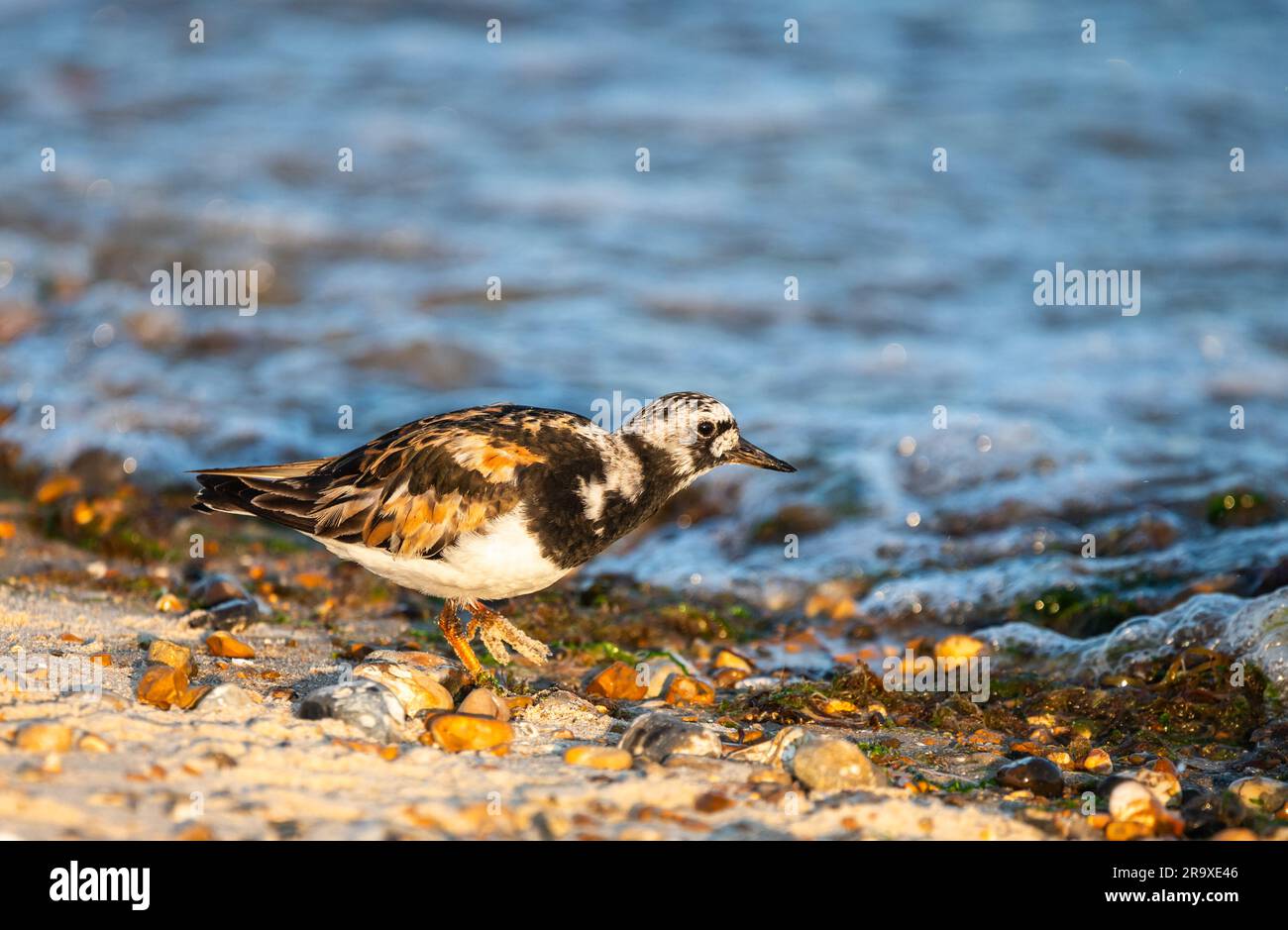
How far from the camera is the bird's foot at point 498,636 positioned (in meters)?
5.11

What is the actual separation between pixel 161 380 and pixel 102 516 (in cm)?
194

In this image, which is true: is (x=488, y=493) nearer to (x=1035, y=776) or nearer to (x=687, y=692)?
(x=687, y=692)

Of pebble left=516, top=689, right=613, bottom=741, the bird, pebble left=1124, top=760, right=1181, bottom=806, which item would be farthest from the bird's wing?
pebble left=1124, top=760, right=1181, bottom=806

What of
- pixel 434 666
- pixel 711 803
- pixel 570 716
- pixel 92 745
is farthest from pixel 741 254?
pixel 92 745

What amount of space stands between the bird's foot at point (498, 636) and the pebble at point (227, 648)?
2.72ft

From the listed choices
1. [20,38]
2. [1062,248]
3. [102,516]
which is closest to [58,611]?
[102,516]

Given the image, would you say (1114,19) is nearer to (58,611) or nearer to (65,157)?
(65,157)

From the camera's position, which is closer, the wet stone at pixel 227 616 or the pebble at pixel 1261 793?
the pebble at pixel 1261 793

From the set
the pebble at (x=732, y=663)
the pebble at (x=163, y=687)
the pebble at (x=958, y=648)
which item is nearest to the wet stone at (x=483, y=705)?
the pebble at (x=163, y=687)

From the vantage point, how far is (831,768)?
380cm

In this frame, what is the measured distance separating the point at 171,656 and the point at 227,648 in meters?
0.39

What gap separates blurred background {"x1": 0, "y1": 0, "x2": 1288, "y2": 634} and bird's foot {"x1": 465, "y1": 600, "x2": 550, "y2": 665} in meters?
1.45

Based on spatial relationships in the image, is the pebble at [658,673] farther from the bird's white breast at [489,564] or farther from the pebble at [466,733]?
the pebble at [466,733]
